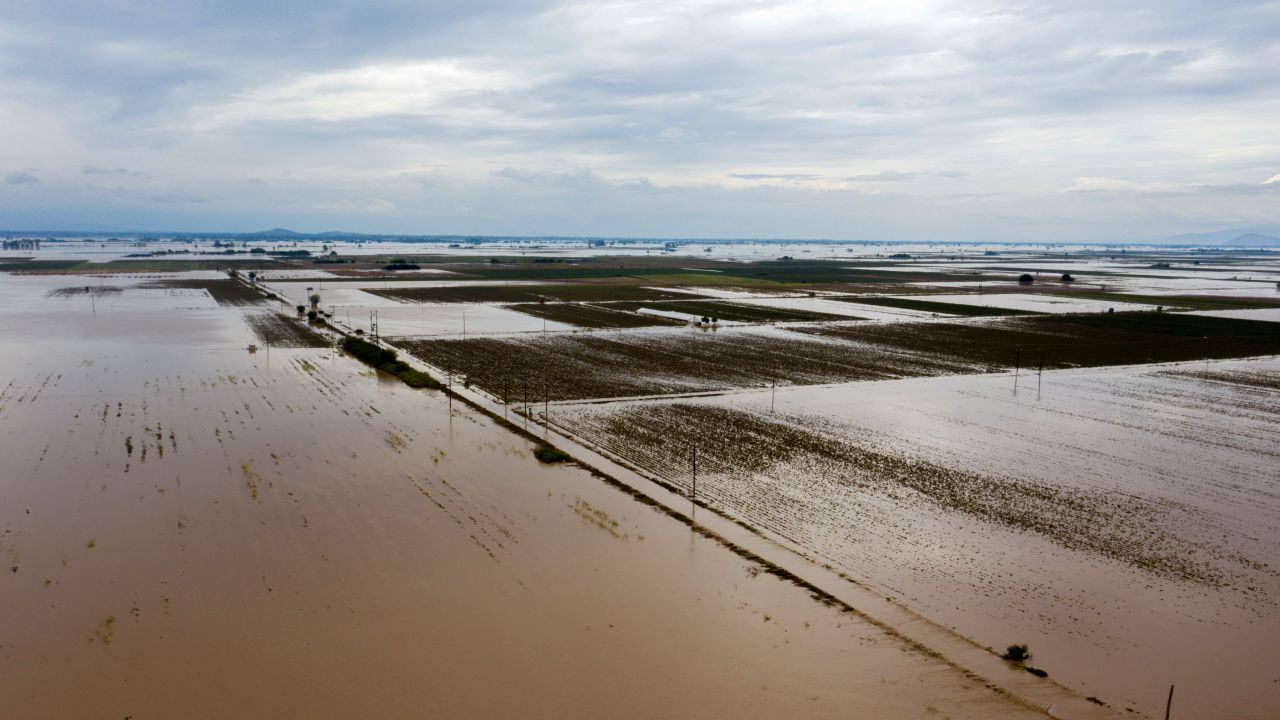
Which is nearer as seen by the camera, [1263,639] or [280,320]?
[1263,639]

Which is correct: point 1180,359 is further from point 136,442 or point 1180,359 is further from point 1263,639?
point 136,442

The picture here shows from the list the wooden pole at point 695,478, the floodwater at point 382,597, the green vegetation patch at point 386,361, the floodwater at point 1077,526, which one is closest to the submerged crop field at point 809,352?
the green vegetation patch at point 386,361

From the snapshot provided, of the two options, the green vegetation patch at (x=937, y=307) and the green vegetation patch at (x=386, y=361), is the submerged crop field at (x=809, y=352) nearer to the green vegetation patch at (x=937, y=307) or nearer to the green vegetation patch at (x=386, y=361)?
the green vegetation patch at (x=386, y=361)

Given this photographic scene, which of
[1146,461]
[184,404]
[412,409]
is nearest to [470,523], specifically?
[412,409]

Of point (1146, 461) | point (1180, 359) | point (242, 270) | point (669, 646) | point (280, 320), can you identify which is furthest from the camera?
point (242, 270)

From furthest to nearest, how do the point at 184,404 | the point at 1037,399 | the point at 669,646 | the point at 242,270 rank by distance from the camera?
the point at 242,270
the point at 1037,399
the point at 184,404
the point at 669,646

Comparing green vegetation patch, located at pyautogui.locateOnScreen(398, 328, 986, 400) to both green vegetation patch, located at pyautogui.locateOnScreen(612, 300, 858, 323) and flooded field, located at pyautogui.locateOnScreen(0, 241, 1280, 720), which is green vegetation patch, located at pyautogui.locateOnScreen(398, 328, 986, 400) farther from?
green vegetation patch, located at pyautogui.locateOnScreen(612, 300, 858, 323)
